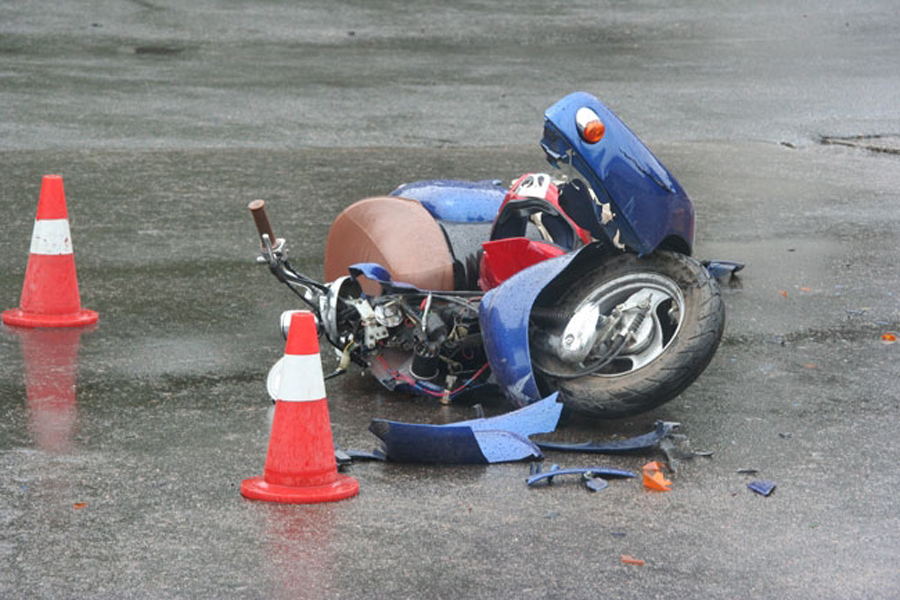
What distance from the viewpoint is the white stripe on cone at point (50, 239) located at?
7.63 meters

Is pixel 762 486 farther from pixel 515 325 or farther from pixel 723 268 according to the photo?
pixel 723 268

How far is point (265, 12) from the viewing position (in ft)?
68.3

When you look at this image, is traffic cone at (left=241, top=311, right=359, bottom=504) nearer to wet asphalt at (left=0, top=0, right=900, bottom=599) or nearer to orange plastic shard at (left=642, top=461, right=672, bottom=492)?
wet asphalt at (left=0, top=0, right=900, bottom=599)

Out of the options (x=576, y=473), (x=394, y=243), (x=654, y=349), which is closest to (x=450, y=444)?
(x=576, y=473)

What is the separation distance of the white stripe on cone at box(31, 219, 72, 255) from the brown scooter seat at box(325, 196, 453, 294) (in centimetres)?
147

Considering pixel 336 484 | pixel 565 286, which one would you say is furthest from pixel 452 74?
pixel 336 484

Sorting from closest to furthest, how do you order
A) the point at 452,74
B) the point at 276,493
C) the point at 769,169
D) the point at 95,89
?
the point at 276,493 → the point at 769,169 → the point at 95,89 → the point at 452,74

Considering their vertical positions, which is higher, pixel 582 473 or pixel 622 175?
pixel 622 175

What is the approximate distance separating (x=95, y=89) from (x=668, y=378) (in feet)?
35.9

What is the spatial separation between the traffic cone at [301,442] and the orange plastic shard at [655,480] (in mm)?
1025

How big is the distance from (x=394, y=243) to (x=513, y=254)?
62 centimetres

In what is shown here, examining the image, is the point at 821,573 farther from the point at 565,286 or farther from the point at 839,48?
the point at 839,48

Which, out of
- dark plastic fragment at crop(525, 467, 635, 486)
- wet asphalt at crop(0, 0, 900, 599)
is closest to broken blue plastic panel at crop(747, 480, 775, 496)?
wet asphalt at crop(0, 0, 900, 599)

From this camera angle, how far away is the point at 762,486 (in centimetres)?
516
